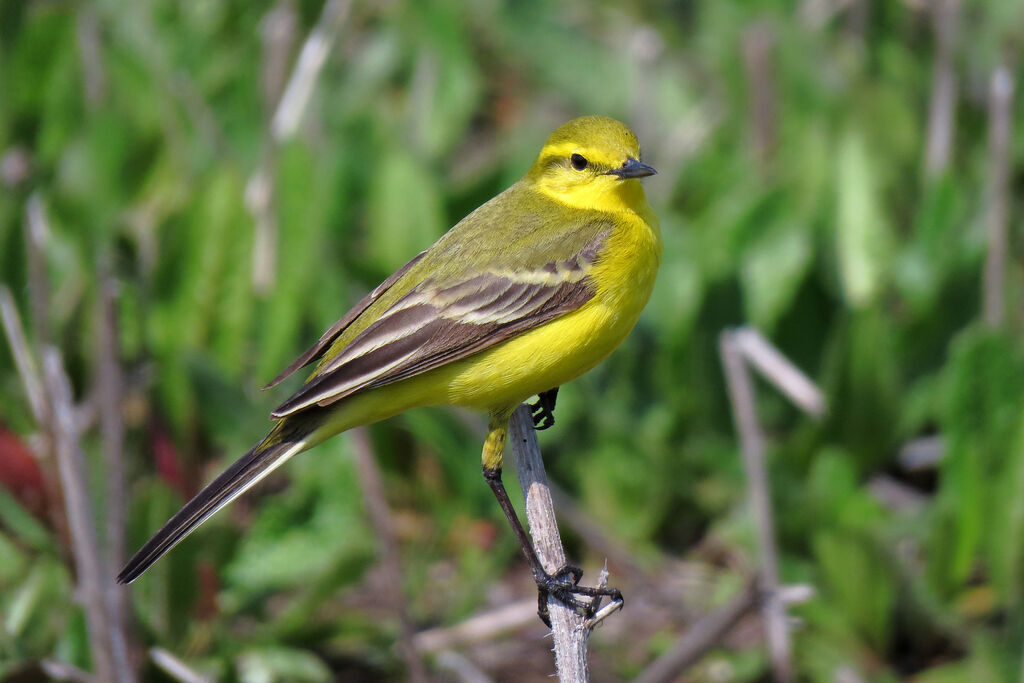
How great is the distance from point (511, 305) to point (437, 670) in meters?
1.80

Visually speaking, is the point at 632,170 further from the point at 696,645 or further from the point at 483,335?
the point at 696,645

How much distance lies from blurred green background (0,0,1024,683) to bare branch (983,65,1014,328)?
0.05 feet

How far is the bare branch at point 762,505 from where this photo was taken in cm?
457

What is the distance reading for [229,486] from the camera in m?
3.56

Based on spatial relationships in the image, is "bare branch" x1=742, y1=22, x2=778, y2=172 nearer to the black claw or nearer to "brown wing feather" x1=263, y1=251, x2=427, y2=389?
"brown wing feather" x1=263, y1=251, x2=427, y2=389

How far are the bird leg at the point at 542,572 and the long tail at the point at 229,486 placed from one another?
52cm

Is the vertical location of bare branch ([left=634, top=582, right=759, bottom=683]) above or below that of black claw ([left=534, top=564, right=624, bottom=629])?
below

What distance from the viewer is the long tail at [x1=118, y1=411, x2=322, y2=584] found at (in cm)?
346

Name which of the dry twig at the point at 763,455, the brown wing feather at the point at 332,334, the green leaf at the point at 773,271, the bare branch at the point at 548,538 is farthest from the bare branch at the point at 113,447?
the green leaf at the point at 773,271

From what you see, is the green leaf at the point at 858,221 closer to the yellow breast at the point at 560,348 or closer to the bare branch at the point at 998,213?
the bare branch at the point at 998,213

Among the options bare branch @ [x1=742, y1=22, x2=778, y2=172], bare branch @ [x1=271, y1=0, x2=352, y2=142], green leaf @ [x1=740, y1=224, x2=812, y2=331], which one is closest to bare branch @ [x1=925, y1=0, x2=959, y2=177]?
bare branch @ [x1=742, y1=22, x2=778, y2=172]

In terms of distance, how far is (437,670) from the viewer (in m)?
4.99

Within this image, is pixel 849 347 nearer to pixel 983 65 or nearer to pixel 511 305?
pixel 511 305

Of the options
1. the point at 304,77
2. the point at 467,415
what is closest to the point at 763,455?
the point at 467,415
